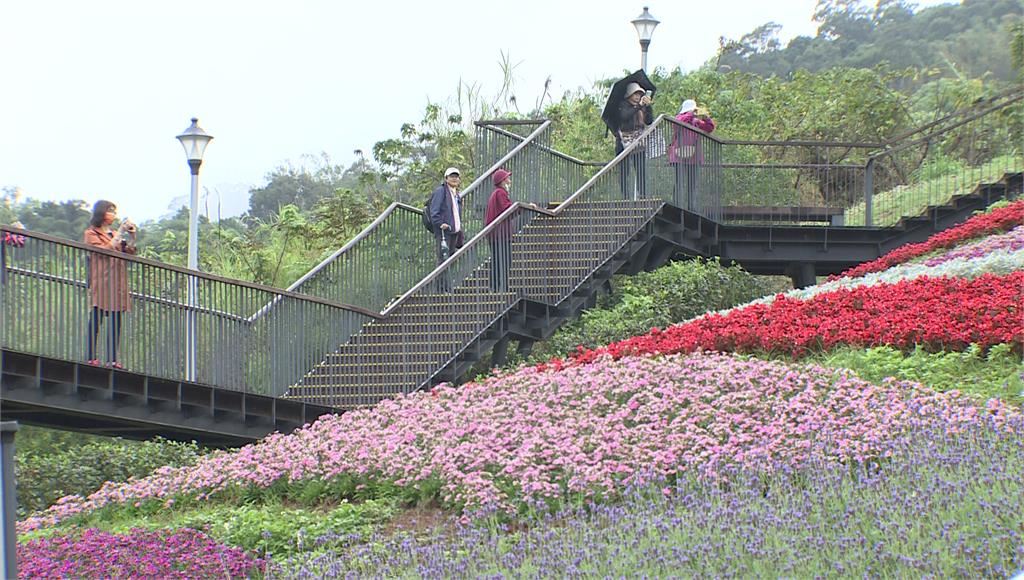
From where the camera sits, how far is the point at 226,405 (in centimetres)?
1405

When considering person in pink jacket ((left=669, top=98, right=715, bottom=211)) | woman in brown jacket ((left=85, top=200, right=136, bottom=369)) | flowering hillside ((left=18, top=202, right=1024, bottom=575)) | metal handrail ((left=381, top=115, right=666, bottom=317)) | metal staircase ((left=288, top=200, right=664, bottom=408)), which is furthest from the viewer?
person in pink jacket ((left=669, top=98, right=715, bottom=211))

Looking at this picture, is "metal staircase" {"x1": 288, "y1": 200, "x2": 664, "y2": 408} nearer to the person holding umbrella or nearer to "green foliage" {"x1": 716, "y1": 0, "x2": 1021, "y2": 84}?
the person holding umbrella

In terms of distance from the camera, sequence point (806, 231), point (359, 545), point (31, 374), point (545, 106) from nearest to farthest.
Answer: point (359, 545), point (31, 374), point (806, 231), point (545, 106)

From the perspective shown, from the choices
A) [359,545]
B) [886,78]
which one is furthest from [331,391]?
[886,78]

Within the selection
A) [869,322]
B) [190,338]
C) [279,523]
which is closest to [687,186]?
[869,322]

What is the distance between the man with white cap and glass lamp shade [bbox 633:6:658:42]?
640cm

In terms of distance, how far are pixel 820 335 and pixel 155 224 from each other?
146 feet

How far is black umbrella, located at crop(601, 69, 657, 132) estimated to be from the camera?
2042cm

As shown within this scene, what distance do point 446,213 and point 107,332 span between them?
5609 millimetres

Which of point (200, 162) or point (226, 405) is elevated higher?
point (200, 162)

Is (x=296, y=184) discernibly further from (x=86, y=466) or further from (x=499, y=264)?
(x=499, y=264)

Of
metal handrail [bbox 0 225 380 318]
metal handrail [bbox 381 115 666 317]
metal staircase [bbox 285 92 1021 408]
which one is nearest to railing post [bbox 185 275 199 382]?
metal handrail [bbox 0 225 380 318]

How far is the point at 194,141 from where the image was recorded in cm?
1788

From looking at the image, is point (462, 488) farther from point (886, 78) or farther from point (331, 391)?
point (886, 78)
